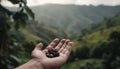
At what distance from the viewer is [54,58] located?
3.54 meters

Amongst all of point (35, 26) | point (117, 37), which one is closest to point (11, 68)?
point (117, 37)

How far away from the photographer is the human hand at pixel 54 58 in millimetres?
3473

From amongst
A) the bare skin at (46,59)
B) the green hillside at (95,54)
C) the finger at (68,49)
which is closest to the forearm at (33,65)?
the bare skin at (46,59)

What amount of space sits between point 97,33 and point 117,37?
4795 cm

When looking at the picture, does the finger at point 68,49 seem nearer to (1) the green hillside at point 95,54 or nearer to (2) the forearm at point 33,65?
(2) the forearm at point 33,65

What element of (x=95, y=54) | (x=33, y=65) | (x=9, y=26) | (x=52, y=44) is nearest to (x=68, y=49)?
(x=52, y=44)

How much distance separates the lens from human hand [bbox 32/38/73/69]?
347 cm

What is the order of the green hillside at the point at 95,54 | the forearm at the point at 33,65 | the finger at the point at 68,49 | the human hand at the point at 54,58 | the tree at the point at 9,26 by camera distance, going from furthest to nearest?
the green hillside at the point at 95,54
the finger at the point at 68,49
the human hand at the point at 54,58
the forearm at the point at 33,65
the tree at the point at 9,26

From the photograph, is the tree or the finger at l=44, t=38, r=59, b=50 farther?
the finger at l=44, t=38, r=59, b=50

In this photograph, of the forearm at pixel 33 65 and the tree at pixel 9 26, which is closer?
the tree at pixel 9 26

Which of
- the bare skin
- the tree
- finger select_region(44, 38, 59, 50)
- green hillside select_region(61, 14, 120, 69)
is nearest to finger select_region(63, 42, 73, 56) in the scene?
the bare skin

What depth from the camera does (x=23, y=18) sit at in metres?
2.86

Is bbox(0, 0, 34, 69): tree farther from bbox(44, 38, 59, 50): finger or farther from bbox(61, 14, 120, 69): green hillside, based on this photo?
bbox(61, 14, 120, 69): green hillside

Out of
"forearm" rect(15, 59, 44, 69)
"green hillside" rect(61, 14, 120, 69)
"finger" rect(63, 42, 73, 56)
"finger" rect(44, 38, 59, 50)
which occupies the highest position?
"finger" rect(44, 38, 59, 50)
